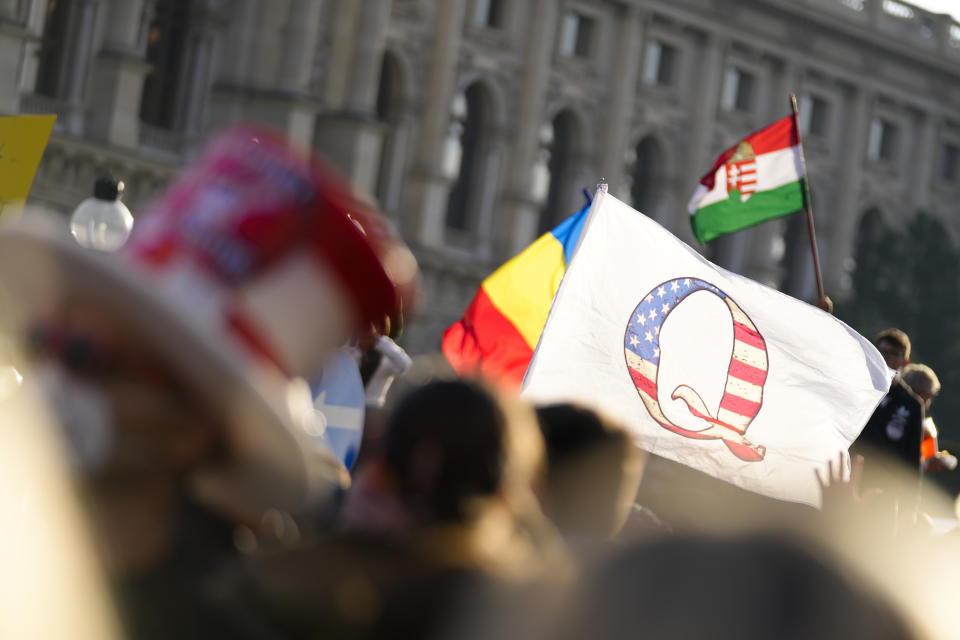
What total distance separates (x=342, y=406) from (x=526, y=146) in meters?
28.1

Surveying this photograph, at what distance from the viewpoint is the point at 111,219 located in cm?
969

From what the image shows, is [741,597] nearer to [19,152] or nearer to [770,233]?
[19,152]

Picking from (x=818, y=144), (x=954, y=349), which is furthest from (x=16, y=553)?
(x=818, y=144)

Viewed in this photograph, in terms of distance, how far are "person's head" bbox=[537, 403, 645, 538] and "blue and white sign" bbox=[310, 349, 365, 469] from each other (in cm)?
220

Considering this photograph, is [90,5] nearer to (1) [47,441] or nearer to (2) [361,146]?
(2) [361,146]

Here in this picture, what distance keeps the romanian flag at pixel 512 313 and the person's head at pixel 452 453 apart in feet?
20.9

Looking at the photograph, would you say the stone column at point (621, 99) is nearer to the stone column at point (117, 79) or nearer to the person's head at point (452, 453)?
the stone column at point (117, 79)

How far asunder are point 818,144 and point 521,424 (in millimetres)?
37715

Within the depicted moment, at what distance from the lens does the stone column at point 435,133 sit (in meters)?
32.0

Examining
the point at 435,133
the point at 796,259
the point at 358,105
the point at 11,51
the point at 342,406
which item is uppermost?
the point at 342,406

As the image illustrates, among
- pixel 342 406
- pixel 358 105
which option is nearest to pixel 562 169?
pixel 358 105

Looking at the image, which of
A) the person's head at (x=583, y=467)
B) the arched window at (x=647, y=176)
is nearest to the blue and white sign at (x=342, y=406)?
the person's head at (x=583, y=467)

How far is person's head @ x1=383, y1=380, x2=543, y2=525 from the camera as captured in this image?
2.22 metres

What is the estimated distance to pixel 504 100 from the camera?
110ft
